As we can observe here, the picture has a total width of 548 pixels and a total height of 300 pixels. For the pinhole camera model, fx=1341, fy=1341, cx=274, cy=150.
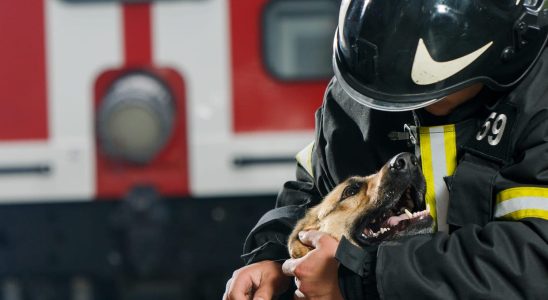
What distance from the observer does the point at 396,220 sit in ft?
6.82

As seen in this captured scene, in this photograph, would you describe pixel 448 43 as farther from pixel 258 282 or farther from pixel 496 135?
pixel 258 282

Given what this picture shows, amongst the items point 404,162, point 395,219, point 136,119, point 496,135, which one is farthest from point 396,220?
point 136,119

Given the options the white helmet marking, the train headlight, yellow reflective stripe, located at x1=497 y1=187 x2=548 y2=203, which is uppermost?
the white helmet marking

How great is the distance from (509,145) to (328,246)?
0.31 meters

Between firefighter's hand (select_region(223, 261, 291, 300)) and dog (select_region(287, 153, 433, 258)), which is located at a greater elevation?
dog (select_region(287, 153, 433, 258))

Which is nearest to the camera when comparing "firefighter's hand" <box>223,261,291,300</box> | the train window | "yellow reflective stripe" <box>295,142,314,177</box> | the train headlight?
"firefighter's hand" <box>223,261,291,300</box>

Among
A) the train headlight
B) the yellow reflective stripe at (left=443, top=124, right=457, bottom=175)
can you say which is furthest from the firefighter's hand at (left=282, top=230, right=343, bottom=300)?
the train headlight

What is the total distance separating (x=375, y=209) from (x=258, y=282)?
24 centimetres

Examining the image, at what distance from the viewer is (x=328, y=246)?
6.61 ft

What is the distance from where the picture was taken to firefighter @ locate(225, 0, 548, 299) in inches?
73.5

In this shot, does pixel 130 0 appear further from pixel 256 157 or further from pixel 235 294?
pixel 235 294

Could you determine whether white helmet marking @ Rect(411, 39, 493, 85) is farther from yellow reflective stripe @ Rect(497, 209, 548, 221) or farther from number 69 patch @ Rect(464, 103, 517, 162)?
yellow reflective stripe @ Rect(497, 209, 548, 221)

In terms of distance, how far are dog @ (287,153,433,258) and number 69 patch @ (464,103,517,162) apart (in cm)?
10

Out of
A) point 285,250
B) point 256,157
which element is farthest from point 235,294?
point 256,157
